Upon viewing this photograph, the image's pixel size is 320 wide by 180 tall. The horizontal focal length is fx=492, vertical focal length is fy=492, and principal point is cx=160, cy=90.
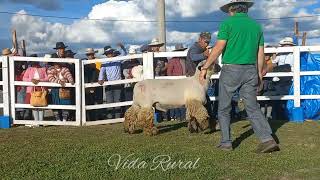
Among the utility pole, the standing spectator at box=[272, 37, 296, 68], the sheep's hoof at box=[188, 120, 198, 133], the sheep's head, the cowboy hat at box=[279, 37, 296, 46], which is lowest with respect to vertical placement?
the sheep's hoof at box=[188, 120, 198, 133]

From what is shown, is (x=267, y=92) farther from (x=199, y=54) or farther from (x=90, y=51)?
(x=90, y=51)

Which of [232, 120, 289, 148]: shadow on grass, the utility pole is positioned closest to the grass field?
[232, 120, 289, 148]: shadow on grass

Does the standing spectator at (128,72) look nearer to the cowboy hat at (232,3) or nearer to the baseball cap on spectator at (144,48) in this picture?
the baseball cap on spectator at (144,48)

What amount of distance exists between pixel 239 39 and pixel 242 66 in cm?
41

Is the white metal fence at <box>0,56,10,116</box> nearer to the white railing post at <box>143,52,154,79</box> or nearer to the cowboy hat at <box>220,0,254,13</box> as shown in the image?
the white railing post at <box>143,52,154,79</box>

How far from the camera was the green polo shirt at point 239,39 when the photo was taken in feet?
24.5

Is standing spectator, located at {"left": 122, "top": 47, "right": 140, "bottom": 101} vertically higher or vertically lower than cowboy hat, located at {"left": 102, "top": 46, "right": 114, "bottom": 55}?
lower

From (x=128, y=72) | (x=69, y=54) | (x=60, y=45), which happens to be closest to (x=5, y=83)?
(x=60, y=45)

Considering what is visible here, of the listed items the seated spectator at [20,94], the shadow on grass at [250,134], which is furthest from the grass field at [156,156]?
the seated spectator at [20,94]

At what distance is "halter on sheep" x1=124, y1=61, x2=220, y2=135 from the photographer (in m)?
9.30

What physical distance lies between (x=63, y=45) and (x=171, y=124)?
12.1 feet

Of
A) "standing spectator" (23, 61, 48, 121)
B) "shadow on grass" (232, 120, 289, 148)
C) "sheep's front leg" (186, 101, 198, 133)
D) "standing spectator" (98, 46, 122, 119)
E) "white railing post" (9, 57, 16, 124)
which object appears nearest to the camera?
"shadow on grass" (232, 120, 289, 148)

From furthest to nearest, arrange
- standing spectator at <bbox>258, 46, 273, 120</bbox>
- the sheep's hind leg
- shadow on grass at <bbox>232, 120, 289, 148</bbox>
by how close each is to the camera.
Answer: standing spectator at <bbox>258, 46, 273, 120</bbox>
the sheep's hind leg
shadow on grass at <bbox>232, 120, 289, 148</bbox>

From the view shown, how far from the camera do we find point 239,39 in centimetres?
748
